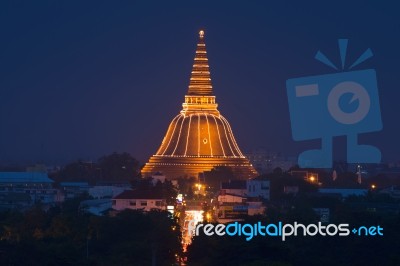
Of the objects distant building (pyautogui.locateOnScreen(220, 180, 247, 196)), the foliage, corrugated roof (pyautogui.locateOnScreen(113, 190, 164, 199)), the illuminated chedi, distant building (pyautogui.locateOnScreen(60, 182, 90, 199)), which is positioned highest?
the illuminated chedi

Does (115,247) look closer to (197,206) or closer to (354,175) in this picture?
(197,206)

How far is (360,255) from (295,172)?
36.5 metres

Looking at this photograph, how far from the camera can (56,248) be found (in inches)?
1497

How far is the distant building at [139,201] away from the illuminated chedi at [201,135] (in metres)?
19.1

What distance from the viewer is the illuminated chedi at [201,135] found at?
76688 millimetres

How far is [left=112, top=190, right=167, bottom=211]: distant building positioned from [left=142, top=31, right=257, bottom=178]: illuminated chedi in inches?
753

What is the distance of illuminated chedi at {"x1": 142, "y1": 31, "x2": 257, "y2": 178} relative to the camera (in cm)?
7669

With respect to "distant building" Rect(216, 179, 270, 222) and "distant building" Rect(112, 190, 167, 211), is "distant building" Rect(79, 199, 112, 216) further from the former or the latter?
"distant building" Rect(216, 179, 270, 222)

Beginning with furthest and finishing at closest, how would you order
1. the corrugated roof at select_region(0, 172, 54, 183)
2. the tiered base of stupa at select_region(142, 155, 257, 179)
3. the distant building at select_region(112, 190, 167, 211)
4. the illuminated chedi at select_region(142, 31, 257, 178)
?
the corrugated roof at select_region(0, 172, 54, 183)
the illuminated chedi at select_region(142, 31, 257, 178)
the tiered base of stupa at select_region(142, 155, 257, 179)
the distant building at select_region(112, 190, 167, 211)

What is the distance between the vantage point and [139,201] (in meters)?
56.2

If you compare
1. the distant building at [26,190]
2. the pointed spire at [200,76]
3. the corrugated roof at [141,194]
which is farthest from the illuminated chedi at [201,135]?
the corrugated roof at [141,194]

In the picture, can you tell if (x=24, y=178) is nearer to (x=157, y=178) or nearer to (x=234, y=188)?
(x=157, y=178)

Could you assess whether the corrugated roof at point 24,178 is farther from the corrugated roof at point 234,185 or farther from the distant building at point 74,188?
the corrugated roof at point 234,185

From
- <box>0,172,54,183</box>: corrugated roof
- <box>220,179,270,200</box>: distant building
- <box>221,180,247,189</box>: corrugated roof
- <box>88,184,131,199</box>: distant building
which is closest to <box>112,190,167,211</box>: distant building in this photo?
<box>220,179,270,200</box>: distant building
